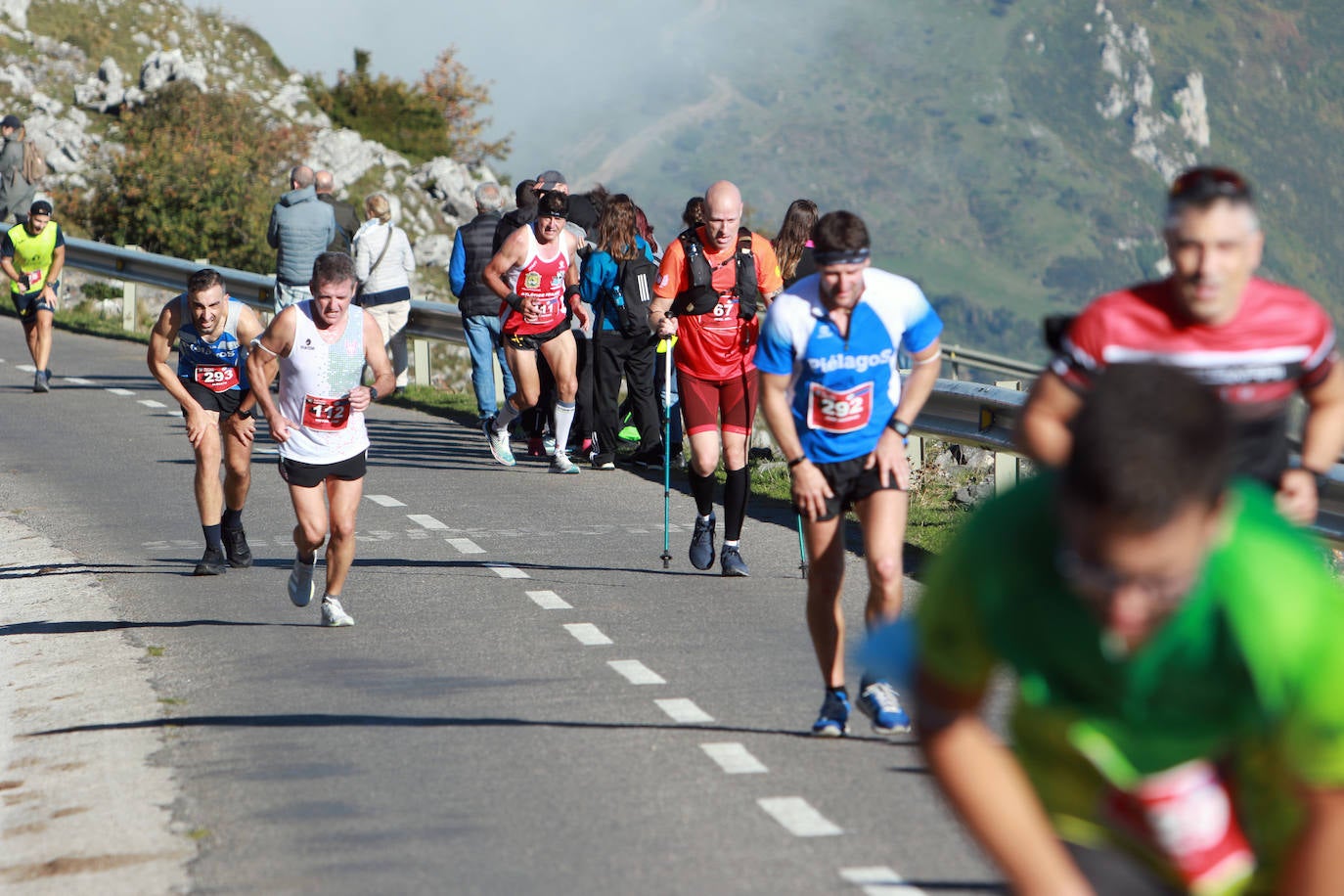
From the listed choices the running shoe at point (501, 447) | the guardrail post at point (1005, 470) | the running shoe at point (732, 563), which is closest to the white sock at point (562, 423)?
the running shoe at point (501, 447)

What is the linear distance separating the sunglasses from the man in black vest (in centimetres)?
1131

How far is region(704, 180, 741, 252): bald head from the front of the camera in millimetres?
10859

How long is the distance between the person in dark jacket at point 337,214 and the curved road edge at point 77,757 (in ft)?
25.1

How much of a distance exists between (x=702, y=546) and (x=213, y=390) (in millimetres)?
2915

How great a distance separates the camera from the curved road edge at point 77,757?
625 cm

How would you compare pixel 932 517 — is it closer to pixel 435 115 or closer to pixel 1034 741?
pixel 1034 741

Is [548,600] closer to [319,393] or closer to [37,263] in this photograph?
[319,393]

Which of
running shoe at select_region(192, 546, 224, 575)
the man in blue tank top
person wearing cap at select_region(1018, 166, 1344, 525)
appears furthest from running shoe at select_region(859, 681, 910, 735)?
running shoe at select_region(192, 546, 224, 575)

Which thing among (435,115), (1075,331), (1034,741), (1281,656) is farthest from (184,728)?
(435,115)

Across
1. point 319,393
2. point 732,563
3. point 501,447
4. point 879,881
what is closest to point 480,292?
point 501,447

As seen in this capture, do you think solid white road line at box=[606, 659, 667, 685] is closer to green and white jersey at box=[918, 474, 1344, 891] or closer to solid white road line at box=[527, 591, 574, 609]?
solid white road line at box=[527, 591, 574, 609]

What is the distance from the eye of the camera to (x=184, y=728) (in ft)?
26.2

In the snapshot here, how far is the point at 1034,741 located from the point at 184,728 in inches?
222

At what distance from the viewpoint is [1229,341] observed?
17.2ft
